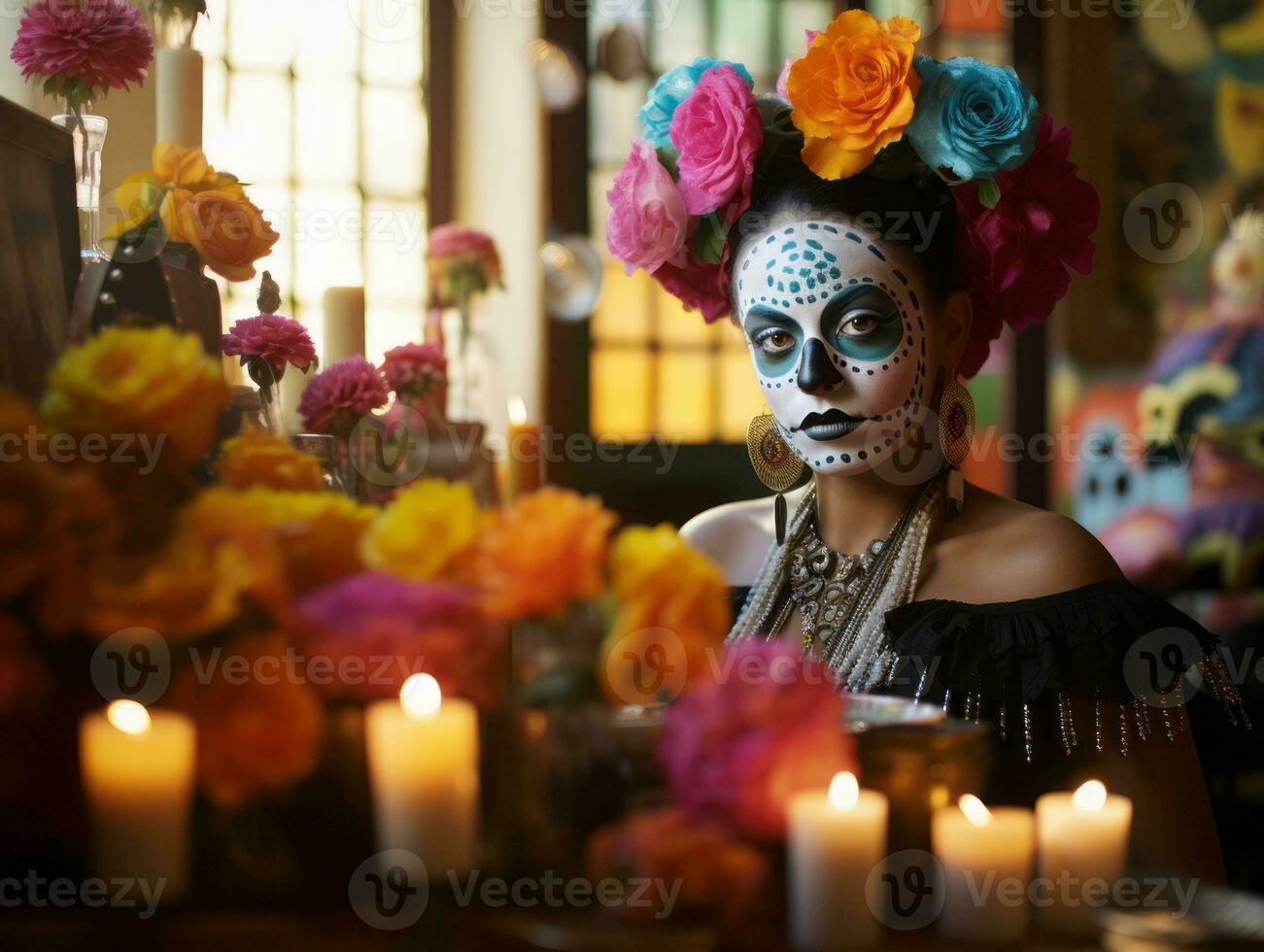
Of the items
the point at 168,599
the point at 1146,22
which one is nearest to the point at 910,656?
the point at 168,599

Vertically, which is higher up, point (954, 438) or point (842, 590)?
point (954, 438)

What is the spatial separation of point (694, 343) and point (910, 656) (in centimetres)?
336

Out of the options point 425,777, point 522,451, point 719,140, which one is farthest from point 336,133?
point 425,777

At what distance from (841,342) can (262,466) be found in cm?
84

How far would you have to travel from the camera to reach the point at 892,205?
1612 mm

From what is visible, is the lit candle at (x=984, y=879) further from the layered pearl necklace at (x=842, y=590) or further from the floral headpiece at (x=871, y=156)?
the floral headpiece at (x=871, y=156)

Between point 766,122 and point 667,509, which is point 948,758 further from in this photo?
point 667,509

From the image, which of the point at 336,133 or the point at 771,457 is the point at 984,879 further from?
the point at 336,133

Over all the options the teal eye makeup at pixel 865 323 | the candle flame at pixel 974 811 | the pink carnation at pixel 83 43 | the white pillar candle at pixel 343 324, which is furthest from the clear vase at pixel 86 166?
the candle flame at pixel 974 811

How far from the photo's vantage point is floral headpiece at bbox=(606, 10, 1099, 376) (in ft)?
4.96

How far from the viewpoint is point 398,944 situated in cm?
69

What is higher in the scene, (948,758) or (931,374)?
(931,374)

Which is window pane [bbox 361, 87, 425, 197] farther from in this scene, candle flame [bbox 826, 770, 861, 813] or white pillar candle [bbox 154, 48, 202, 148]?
candle flame [bbox 826, 770, 861, 813]

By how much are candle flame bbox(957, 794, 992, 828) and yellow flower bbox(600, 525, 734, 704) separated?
0.20 m
